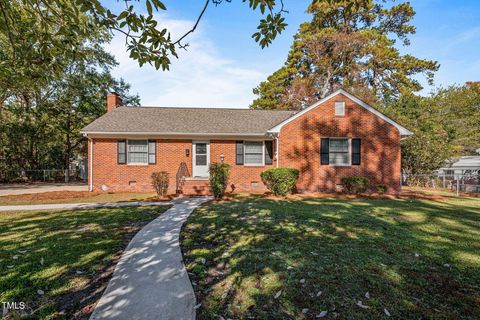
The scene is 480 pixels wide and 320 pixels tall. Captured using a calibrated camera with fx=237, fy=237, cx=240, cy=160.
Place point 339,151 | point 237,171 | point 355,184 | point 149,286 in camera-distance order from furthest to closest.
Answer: point 237,171, point 339,151, point 355,184, point 149,286

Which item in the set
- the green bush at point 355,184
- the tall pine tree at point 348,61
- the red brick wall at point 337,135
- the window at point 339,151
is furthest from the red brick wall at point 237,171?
the tall pine tree at point 348,61

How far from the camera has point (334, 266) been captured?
145 inches

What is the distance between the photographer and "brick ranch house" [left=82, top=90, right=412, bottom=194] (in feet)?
41.7

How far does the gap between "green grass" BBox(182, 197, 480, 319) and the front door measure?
7.52m

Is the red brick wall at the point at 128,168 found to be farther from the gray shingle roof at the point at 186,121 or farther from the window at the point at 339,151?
the window at the point at 339,151

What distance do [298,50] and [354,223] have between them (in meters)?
25.4

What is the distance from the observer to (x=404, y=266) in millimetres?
3713

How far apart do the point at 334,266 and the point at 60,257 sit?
4.53 metres

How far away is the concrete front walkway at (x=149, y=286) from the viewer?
100 inches

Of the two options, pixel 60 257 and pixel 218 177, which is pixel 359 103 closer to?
pixel 218 177

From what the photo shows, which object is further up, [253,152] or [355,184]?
[253,152]

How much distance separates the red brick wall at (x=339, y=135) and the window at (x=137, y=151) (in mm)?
7721

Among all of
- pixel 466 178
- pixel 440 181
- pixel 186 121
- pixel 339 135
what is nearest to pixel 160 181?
pixel 186 121

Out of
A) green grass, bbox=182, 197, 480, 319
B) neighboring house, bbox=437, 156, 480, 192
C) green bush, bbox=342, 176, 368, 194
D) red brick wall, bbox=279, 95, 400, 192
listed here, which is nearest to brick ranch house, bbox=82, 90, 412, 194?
red brick wall, bbox=279, 95, 400, 192
